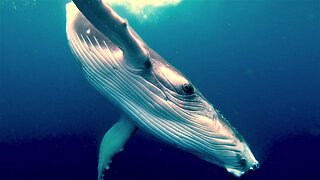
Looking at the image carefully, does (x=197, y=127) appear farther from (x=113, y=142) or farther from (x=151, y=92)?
(x=113, y=142)

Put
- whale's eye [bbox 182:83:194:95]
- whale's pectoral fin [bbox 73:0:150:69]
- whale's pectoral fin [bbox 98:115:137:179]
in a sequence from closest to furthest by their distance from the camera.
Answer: whale's pectoral fin [bbox 73:0:150:69]
whale's eye [bbox 182:83:194:95]
whale's pectoral fin [bbox 98:115:137:179]

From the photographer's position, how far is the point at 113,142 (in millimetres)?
6531

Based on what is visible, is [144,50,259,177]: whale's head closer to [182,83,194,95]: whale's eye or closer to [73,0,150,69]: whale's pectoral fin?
[182,83,194,95]: whale's eye

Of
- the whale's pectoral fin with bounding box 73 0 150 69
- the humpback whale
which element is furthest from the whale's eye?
the whale's pectoral fin with bounding box 73 0 150 69

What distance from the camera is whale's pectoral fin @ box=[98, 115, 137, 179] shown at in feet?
20.6

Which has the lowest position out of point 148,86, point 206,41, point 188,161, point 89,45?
point 188,161

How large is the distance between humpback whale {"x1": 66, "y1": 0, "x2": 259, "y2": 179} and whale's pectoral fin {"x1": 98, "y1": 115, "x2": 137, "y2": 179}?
4.50 ft

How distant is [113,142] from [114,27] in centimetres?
321

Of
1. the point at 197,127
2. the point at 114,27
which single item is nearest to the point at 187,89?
the point at 197,127
